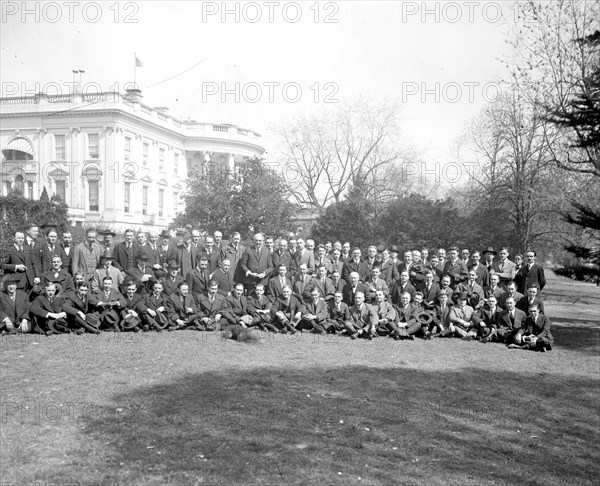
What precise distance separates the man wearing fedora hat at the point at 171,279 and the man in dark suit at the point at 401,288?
4615 millimetres

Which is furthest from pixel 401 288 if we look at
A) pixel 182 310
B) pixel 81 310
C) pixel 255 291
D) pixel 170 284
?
pixel 81 310

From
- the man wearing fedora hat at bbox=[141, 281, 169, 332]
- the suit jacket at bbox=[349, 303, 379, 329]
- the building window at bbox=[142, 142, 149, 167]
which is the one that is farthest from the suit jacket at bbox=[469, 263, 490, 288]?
the building window at bbox=[142, 142, 149, 167]

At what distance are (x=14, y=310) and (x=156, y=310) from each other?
247 centimetres

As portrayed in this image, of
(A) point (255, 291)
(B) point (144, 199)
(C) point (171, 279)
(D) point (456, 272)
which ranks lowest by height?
(A) point (255, 291)

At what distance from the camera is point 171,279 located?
11758 millimetres

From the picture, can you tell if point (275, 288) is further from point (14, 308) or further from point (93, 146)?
point (93, 146)

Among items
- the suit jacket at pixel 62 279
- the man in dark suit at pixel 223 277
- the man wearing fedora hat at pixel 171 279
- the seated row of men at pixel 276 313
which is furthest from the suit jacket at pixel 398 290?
the suit jacket at pixel 62 279

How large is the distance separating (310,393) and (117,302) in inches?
208

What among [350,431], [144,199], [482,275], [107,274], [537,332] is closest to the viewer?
[350,431]

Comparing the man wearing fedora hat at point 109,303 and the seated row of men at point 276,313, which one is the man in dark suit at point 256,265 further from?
the man wearing fedora hat at point 109,303

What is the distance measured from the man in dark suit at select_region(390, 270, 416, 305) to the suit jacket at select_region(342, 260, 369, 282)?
798 millimetres

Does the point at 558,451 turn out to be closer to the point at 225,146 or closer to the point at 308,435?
the point at 308,435

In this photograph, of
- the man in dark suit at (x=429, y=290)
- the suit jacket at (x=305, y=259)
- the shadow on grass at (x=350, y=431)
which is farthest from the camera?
the suit jacket at (x=305, y=259)

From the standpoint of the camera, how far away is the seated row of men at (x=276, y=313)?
10.1m
